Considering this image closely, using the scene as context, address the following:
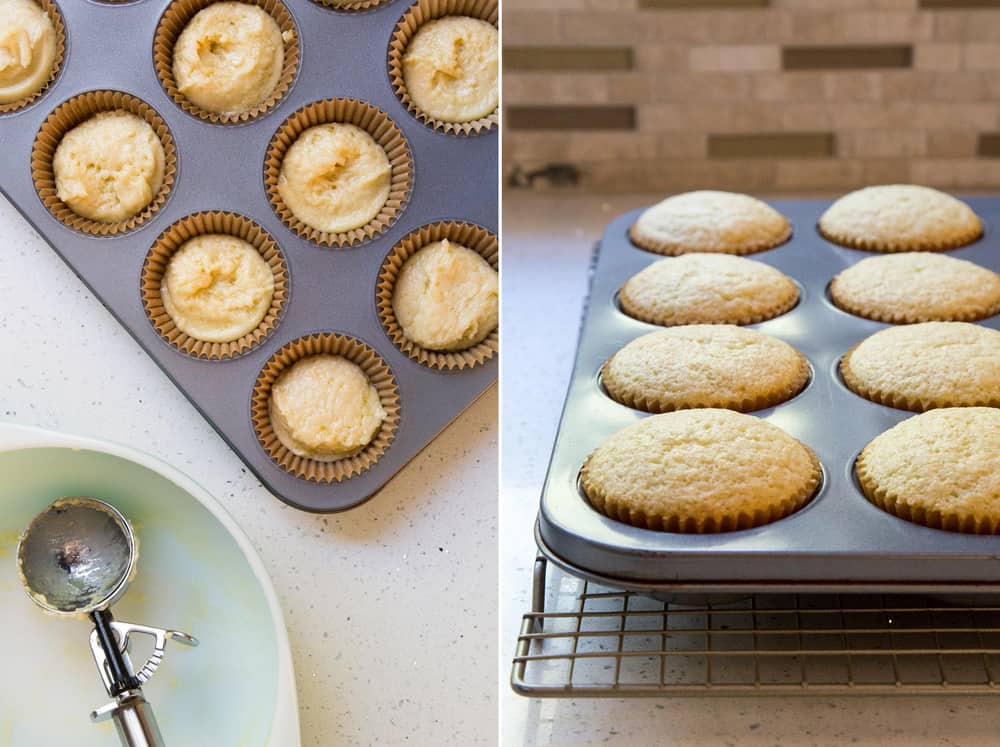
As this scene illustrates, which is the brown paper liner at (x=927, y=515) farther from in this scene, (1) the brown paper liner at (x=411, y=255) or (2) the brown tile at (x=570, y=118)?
(2) the brown tile at (x=570, y=118)

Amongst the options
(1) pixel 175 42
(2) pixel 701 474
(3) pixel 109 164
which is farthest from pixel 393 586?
(1) pixel 175 42

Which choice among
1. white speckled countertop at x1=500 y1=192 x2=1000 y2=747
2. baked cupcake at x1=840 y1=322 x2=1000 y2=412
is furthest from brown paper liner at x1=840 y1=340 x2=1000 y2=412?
white speckled countertop at x1=500 y1=192 x2=1000 y2=747

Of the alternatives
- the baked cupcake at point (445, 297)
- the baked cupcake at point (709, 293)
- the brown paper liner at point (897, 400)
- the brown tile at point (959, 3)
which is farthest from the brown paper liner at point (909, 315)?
the brown tile at point (959, 3)

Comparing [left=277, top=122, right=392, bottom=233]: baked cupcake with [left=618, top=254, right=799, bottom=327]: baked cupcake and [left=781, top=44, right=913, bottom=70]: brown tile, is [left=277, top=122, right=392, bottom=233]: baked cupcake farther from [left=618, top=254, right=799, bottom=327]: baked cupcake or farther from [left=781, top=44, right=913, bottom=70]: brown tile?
[left=781, top=44, right=913, bottom=70]: brown tile

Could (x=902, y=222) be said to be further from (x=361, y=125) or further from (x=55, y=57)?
(x=55, y=57)

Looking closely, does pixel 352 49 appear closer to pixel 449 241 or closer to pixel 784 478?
pixel 449 241
